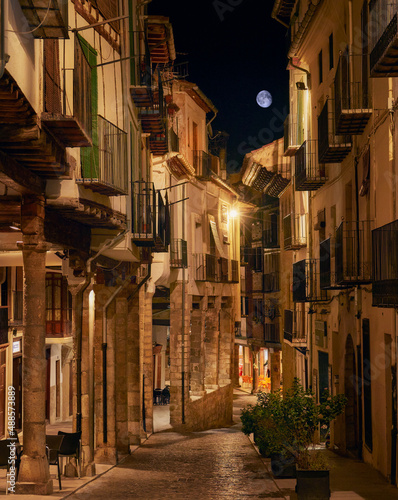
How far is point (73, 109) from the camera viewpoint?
11.9 m

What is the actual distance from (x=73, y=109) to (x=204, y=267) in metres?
22.7

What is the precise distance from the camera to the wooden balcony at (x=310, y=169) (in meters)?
23.5

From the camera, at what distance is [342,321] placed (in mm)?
21000

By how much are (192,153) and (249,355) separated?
28101 mm

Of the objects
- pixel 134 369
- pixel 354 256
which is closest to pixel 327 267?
pixel 354 256

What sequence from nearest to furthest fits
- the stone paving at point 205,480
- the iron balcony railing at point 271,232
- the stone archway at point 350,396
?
the stone paving at point 205,480 < the stone archway at point 350,396 < the iron balcony railing at point 271,232

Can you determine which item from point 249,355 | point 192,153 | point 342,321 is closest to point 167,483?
point 342,321

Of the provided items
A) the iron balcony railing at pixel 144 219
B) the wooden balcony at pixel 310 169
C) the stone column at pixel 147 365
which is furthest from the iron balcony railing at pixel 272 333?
the iron balcony railing at pixel 144 219

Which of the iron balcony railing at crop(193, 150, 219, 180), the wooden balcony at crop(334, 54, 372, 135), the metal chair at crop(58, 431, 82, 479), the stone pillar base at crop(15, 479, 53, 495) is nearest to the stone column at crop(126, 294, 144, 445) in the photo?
the metal chair at crop(58, 431, 82, 479)

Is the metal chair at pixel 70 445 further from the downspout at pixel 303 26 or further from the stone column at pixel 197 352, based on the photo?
the stone column at pixel 197 352

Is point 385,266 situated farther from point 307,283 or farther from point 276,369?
point 276,369

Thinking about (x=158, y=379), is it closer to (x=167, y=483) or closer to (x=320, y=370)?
(x=320, y=370)

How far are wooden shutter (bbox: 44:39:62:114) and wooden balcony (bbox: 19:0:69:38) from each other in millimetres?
2121

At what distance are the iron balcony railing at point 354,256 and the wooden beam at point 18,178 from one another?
23.7ft
